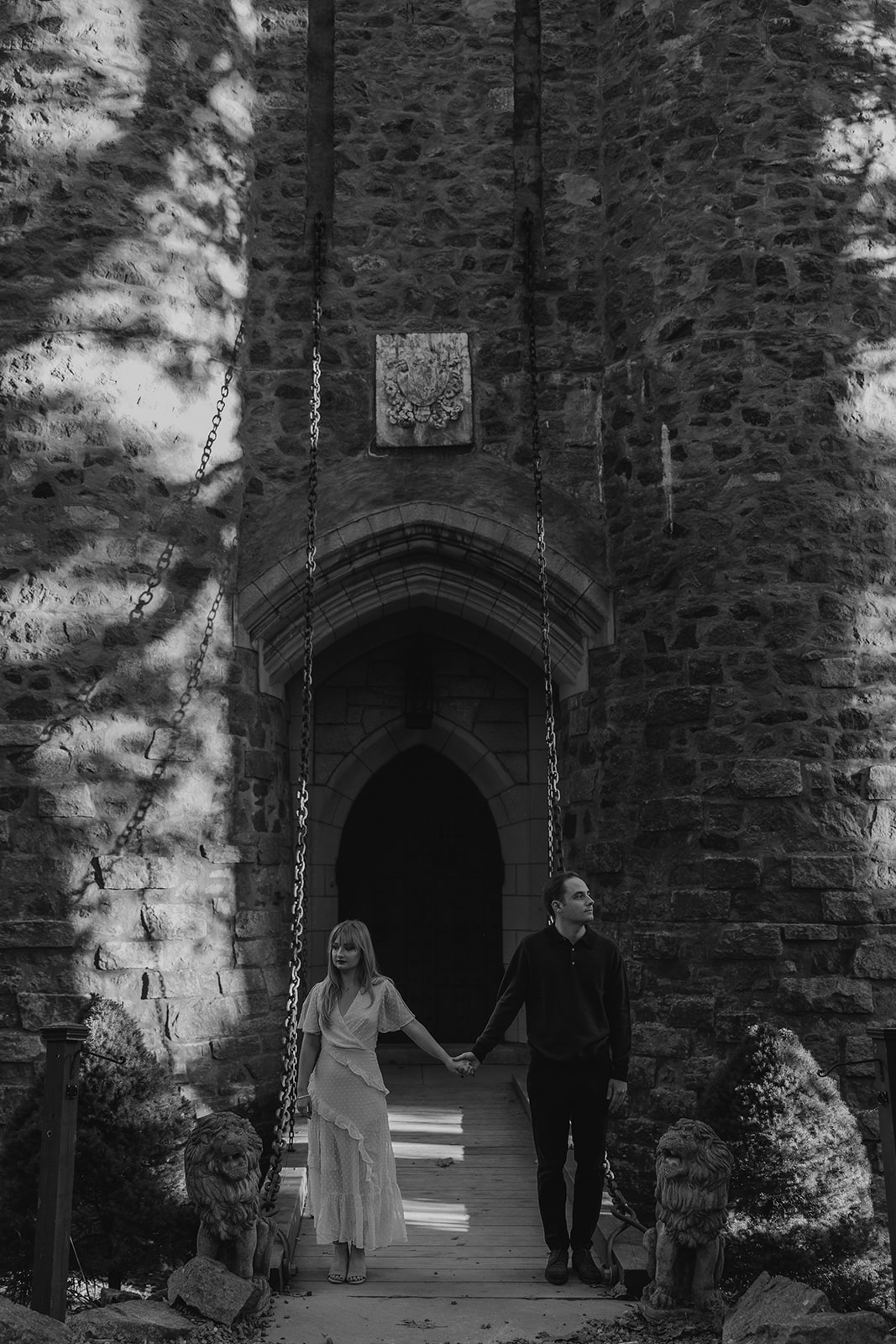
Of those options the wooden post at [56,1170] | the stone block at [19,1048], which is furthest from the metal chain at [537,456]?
the wooden post at [56,1170]

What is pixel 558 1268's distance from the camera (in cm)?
475

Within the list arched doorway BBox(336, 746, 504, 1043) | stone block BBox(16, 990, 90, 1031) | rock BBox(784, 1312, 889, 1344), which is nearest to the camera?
rock BBox(784, 1312, 889, 1344)

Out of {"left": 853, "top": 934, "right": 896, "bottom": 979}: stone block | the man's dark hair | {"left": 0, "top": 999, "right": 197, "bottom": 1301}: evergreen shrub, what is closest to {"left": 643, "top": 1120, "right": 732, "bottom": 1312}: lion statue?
the man's dark hair

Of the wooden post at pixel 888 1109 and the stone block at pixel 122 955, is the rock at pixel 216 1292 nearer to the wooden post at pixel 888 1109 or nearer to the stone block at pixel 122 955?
the wooden post at pixel 888 1109

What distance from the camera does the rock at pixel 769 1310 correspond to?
387 centimetres

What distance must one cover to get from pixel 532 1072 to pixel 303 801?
1956 millimetres

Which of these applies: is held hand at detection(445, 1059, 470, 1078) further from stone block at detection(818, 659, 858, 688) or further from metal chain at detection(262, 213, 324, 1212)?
stone block at detection(818, 659, 858, 688)

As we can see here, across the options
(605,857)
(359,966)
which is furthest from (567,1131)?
(605,857)

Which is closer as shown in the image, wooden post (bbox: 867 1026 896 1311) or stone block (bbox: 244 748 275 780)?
wooden post (bbox: 867 1026 896 1311)

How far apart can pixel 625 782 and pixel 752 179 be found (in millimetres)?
3197

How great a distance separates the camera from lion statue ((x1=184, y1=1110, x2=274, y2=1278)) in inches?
176

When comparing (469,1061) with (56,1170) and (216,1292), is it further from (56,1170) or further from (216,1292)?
(56,1170)

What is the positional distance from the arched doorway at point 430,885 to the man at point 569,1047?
165 inches

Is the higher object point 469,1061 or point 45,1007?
point 45,1007
